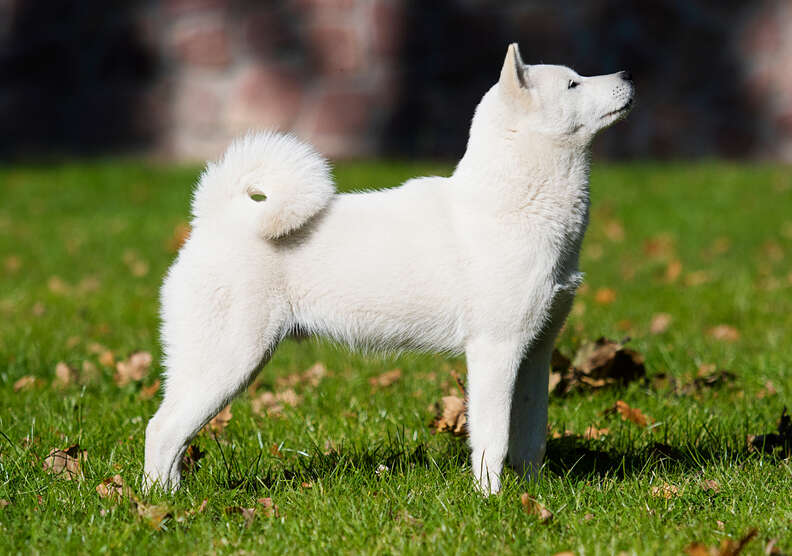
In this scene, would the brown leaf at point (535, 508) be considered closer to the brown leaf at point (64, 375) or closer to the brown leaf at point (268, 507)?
the brown leaf at point (268, 507)

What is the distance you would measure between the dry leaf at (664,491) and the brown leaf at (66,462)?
180 centimetres

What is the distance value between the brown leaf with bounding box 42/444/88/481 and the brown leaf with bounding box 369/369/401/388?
4.74ft

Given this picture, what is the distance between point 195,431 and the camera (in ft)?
10.1

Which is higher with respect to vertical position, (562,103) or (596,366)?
(562,103)

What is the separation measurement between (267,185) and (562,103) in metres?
0.94

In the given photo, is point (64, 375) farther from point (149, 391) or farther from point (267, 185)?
point (267, 185)

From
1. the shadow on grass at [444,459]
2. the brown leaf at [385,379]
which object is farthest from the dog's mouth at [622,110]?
the brown leaf at [385,379]

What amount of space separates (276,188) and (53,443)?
52.0 inches

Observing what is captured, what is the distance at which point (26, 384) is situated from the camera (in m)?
4.38

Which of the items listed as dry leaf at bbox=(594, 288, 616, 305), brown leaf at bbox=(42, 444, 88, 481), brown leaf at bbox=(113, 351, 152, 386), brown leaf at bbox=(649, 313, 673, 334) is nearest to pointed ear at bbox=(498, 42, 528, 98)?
brown leaf at bbox=(42, 444, 88, 481)

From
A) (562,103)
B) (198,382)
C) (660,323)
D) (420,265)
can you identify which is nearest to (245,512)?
(198,382)

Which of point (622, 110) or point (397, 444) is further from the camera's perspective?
point (397, 444)

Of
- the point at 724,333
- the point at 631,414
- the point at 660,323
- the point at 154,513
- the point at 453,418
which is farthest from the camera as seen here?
the point at 660,323

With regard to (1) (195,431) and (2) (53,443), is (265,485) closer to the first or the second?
(1) (195,431)
